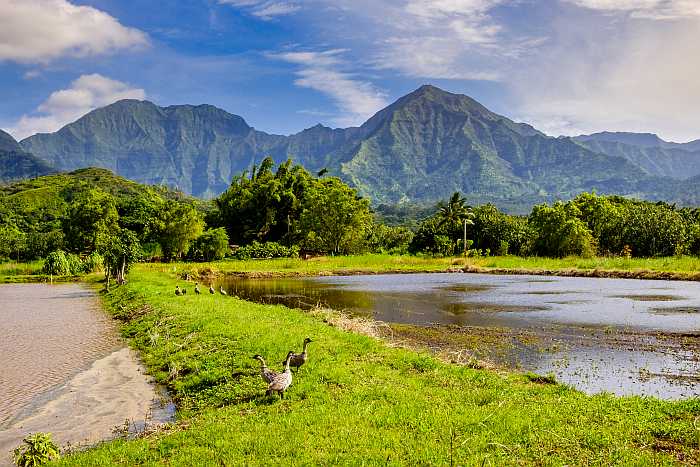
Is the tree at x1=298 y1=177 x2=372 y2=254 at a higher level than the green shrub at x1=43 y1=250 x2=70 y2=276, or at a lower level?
higher

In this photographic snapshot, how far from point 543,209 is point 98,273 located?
62698 mm

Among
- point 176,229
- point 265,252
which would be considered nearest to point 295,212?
point 265,252

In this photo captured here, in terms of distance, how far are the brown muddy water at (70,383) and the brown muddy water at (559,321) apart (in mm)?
10203

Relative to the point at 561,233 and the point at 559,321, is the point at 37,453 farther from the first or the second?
the point at 561,233

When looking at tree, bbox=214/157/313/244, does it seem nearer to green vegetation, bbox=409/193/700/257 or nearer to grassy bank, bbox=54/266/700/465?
green vegetation, bbox=409/193/700/257

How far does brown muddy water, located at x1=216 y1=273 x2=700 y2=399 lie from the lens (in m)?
14.9

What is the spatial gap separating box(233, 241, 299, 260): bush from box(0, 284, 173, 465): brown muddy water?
4769cm

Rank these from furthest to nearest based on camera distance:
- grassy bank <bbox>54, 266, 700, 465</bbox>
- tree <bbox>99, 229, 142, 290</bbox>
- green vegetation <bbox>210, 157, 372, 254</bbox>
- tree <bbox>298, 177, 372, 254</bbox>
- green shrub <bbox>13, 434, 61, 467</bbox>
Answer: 1. green vegetation <bbox>210, 157, 372, 254</bbox>
2. tree <bbox>298, 177, 372, 254</bbox>
3. tree <bbox>99, 229, 142, 290</bbox>
4. green shrub <bbox>13, 434, 61, 467</bbox>
5. grassy bank <bbox>54, 266, 700, 465</bbox>

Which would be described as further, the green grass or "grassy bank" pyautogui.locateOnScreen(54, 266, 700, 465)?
the green grass

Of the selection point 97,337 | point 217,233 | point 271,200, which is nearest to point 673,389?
point 97,337

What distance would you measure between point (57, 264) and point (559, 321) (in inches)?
2035

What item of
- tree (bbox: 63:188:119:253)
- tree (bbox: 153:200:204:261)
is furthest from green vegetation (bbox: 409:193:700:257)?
tree (bbox: 63:188:119:253)

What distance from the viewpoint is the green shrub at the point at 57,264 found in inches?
2133

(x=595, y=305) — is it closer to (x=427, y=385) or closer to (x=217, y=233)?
(x=427, y=385)
